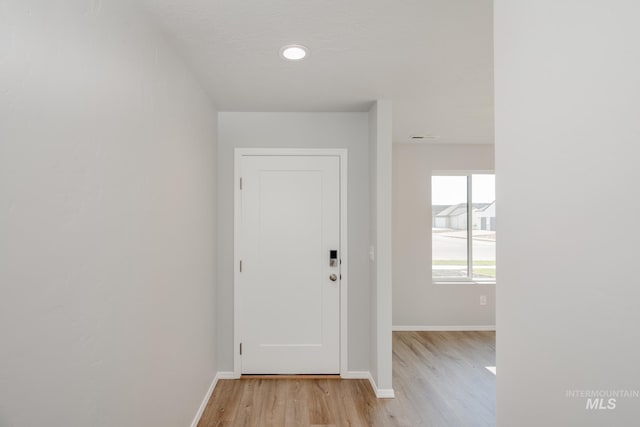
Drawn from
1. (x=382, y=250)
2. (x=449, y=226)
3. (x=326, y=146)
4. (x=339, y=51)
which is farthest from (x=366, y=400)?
(x=449, y=226)

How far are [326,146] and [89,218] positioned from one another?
229cm

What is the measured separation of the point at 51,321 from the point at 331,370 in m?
2.60

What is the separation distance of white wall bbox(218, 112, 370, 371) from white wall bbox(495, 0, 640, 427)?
2038 millimetres

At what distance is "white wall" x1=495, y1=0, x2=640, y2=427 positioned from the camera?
2.23ft

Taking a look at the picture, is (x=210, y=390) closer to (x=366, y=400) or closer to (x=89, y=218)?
(x=366, y=400)

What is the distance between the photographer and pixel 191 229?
2312mm

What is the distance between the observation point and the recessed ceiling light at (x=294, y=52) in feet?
6.31

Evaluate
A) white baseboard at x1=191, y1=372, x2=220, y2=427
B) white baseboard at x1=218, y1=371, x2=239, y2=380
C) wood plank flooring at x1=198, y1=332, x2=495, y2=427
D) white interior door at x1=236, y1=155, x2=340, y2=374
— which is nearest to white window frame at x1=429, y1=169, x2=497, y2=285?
wood plank flooring at x1=198, y1=332, x2=495, y2=427

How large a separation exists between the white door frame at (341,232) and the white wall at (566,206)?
2.05 metres

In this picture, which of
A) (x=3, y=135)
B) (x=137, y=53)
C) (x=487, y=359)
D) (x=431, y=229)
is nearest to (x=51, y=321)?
(x=3, y=135)

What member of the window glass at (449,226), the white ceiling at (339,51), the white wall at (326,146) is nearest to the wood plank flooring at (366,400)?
the white wall at (326,146)

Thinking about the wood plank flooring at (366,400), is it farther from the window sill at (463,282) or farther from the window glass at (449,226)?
the window glass at (449,226)

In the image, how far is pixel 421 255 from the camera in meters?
4.66

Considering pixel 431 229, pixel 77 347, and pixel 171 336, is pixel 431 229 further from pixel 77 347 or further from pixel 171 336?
pixel 77 347
